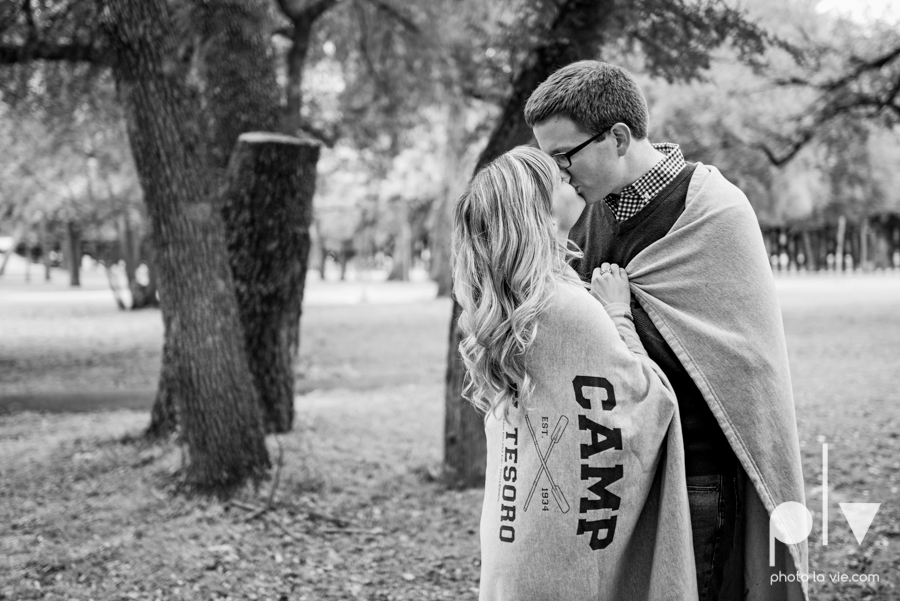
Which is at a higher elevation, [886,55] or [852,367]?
[886,55]

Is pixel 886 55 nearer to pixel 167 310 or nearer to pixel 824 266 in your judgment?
pixel 167 310

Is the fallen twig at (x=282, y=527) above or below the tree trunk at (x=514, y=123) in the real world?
below

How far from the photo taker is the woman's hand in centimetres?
212

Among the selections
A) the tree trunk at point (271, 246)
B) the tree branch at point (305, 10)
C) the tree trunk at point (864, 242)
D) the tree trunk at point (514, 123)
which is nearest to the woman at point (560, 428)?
the tree trunk at point (514, 123)

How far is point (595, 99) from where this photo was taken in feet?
6.86

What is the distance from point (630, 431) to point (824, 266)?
70389mm

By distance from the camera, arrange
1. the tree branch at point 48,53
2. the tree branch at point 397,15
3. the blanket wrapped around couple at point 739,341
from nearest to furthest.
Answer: the blanket wrapped around couple at point 739,341 → the tree branch at point 48,53 → the tree branch at point 397,15

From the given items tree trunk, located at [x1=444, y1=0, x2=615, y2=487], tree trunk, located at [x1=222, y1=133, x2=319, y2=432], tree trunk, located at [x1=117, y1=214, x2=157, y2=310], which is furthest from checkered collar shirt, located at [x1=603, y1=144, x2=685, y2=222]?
tree trunk, located at [x1=117, y1=214, x2=157, y2=310]

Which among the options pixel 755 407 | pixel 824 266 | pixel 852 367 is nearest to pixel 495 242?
pixel 755 407

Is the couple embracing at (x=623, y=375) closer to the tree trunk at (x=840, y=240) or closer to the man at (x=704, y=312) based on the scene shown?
the man at (x=704, y=312)

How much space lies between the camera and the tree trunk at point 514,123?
530 centimetres

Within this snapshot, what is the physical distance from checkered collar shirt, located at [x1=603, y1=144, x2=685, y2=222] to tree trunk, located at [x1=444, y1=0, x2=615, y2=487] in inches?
106

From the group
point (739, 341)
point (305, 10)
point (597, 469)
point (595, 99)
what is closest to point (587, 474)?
point (597, 469)

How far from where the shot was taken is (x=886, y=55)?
12516 millimetres
